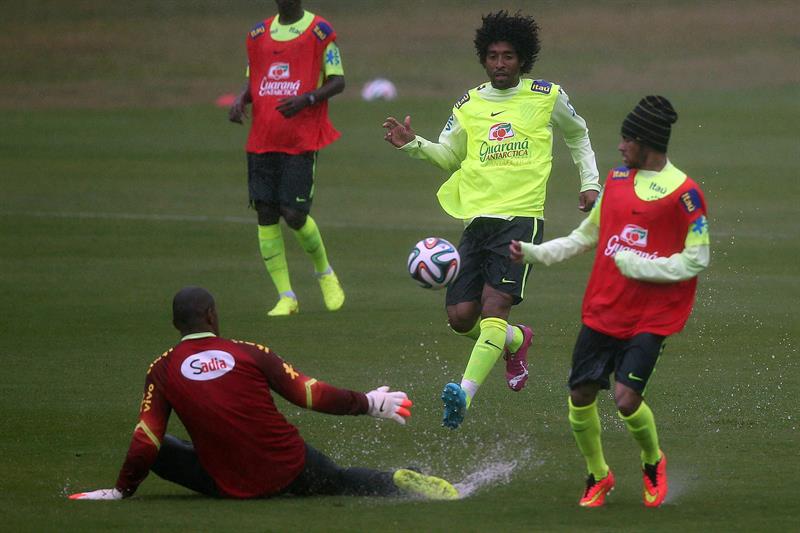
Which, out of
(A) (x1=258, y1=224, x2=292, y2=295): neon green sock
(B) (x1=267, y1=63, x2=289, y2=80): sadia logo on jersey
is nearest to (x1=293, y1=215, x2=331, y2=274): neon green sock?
(A) (x1=258, y1=224, x2=292, y2=295): neon green sock

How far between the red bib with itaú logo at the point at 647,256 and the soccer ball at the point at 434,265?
1863 mm

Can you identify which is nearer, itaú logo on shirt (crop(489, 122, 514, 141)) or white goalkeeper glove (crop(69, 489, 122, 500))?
white goalkeeper glove (crop(69, 489, 122, 500))

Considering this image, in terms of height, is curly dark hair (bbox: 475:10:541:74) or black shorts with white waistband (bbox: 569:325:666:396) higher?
curly dark hair (bbox: 475:10:541:74)

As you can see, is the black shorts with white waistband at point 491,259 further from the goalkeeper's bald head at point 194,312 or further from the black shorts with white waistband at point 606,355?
the goalkeeper's bald head at point 194,312

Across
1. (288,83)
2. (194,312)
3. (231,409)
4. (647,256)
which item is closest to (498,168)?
(647,256)

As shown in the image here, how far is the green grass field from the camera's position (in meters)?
8.15

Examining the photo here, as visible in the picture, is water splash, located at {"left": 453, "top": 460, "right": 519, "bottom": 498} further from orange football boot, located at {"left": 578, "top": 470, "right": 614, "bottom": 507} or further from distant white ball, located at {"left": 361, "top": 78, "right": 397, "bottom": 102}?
distant white ball, located at {"left": 361, "top": 78, "right": 397, "bottom": 102}

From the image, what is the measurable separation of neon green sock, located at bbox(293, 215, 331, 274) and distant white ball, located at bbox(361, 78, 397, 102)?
1998 cm

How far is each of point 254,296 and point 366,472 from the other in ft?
23.7

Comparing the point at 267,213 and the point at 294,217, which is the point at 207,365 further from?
the point at 267,213

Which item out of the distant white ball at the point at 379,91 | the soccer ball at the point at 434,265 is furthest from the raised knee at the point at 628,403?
the distant white ball at the point at 379,91

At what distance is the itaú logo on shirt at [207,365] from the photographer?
7.61m

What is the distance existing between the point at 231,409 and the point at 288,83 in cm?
647

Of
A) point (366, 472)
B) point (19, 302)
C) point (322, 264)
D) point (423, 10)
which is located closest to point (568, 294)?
point (322, 264)
